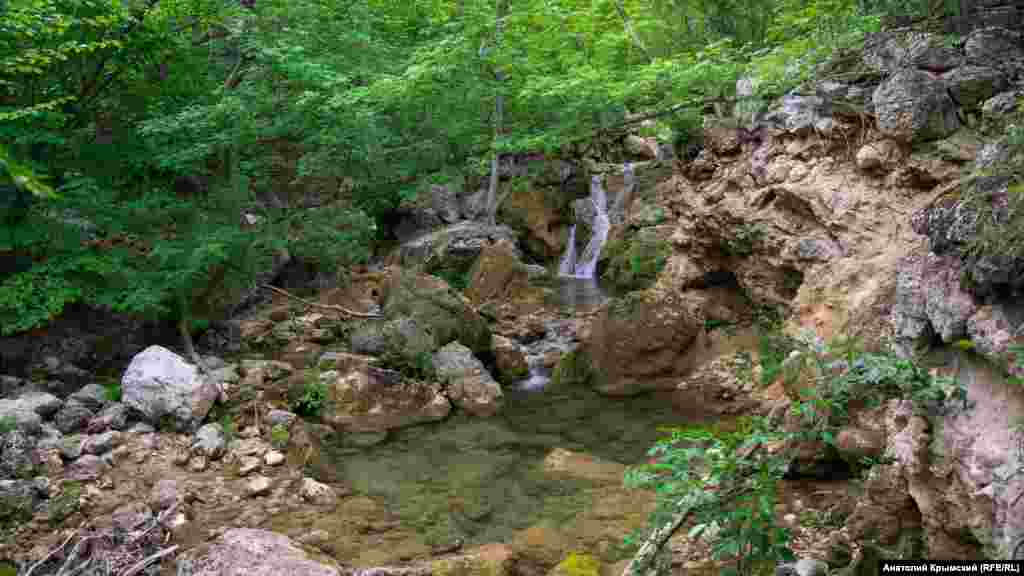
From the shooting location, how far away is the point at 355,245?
12.3m

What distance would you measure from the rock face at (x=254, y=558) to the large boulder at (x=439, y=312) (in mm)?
4919

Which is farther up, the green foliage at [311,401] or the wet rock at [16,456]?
the wet rock at [16,456]

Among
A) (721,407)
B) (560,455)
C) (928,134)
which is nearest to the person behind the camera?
(928,134)

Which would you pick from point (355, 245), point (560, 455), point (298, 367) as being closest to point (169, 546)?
point (560, 455)

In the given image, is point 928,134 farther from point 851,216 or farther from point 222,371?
point 222,371

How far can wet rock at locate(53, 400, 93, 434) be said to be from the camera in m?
7.57

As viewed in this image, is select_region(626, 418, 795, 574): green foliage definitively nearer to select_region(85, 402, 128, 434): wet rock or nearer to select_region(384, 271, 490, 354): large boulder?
select_region(85, 402, 128, 434): wet rock

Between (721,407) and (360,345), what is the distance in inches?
213

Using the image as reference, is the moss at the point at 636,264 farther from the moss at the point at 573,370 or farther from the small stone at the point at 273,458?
the small stone at the point at 273,458

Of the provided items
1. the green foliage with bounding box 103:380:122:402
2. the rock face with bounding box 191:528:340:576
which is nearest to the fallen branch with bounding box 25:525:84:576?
the rock face with bounding box 191:528:340:576

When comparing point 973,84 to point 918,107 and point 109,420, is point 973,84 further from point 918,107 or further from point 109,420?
point 109,420

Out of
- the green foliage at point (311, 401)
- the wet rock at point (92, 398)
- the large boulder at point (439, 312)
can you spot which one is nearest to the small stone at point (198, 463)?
the green foliage at point (311, 401)

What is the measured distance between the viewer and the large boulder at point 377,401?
8617mm

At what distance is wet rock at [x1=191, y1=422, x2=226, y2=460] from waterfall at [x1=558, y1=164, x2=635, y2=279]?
10.9m
